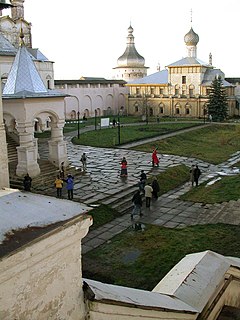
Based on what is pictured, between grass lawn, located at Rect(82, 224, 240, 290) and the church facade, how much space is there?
126 feet

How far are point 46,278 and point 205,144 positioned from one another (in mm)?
28461

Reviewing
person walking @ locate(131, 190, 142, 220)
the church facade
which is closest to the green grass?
person walking @ locate(131, 190, 142, 220)

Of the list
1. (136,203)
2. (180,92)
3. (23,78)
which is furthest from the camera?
(180,92)

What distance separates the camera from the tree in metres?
45.1

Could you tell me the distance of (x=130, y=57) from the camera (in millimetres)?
67688

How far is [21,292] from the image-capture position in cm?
270

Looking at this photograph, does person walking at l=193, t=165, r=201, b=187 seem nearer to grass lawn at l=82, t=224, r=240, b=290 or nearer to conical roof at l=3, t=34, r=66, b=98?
grass lawn at l=82, t=224, r=240, b=290

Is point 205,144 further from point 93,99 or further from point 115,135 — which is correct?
point 93,99

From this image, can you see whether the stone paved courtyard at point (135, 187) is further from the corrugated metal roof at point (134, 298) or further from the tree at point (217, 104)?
the tree at point (217, 104)

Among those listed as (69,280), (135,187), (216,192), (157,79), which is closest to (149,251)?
(135,187)

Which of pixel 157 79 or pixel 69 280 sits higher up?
pixel 157 79

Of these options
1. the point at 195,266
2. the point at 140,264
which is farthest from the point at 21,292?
the point at 140,264

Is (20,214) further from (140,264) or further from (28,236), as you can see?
(140,264)

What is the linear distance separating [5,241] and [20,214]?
0.49 metres
